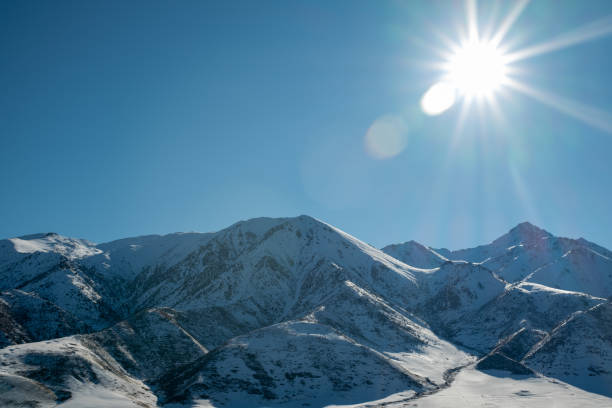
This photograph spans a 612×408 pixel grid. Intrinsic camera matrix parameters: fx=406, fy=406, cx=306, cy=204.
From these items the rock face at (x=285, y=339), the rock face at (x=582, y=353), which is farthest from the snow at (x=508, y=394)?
the rock face at (x=582, y=353)

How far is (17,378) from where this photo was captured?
58031mm

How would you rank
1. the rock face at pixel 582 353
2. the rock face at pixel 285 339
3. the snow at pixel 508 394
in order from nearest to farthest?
the snow at pixel 508 394
the rock face at pixel 285 339
the rock face at pixel 582 353

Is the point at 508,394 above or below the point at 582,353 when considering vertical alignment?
below

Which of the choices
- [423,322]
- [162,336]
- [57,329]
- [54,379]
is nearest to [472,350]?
[423,322]

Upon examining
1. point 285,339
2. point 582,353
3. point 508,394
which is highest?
point 582,353

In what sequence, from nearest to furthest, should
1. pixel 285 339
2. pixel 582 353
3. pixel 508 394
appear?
pixel 508 394 < pixel 285 339 < pixel 582 353

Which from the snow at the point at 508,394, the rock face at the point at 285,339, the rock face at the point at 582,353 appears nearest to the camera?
the snow at the point at 508,394

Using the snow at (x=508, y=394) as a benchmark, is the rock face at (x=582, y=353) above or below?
above

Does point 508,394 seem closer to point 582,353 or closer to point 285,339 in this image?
point 582,353

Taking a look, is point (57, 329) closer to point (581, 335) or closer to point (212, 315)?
point (212, 315)

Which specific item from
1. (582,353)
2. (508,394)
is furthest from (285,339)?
(582,353)

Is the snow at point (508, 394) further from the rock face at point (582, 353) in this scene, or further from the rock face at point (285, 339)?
the rock face at point (582, 353)

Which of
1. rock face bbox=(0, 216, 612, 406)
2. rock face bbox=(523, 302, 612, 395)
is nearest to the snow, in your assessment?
rock face bbox=(0, 216, 612, 406)

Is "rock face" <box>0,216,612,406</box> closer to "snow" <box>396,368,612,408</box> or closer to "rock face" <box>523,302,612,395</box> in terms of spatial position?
"rock face" <box>523,302,612,395</box>
